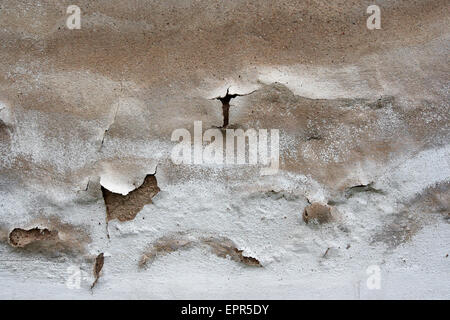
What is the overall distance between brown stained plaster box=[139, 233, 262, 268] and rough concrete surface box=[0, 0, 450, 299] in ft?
0.62

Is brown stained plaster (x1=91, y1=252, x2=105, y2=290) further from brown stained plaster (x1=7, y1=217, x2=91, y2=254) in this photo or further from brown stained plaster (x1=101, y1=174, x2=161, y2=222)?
brown stained plaster (x1=101, y1=174, x2=161, y2=222)

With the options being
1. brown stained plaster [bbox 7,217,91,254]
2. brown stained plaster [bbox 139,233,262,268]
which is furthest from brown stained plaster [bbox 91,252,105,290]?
brown stained plaster [bbox 139,233,262,268]

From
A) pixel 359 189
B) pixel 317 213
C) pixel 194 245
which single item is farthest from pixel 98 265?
pixel 359 189

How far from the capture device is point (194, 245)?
432 centimetres

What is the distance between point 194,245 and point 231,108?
138 cm

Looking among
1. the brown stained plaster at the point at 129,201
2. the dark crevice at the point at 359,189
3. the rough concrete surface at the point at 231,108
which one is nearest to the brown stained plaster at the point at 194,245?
the rough concrete surface at the point at 231,108

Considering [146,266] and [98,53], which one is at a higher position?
[98,53]

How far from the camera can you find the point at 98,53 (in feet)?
13.7

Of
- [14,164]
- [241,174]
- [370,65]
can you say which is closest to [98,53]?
[14,164]

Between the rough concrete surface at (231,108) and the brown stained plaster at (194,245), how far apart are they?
0.62 feet

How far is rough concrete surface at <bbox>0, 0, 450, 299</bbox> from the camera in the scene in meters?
4.16

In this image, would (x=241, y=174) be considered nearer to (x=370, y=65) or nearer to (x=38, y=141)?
(x=370, y=65)

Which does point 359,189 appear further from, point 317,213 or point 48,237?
point 48,237

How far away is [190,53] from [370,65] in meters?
1.70
